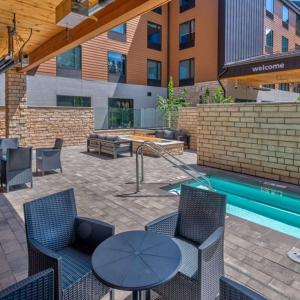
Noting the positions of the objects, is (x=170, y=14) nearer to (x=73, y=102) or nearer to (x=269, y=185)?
(x=73, y=102)

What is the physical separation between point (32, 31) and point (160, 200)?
4330mm

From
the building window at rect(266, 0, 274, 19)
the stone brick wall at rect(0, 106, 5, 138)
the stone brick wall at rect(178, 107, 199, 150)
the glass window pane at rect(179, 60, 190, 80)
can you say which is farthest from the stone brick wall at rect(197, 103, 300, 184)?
the building window at rect(266, 0, 274, 19)

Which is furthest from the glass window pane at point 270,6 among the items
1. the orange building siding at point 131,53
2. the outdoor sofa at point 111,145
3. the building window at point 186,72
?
the outdoor sofa at point 111,145

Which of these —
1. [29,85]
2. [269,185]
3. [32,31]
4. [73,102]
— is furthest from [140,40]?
[269,185]

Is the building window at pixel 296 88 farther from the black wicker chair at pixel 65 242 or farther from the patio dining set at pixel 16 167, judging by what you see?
the black wicker chair at pixel 65 242

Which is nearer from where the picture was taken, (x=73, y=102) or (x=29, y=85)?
(x=29, y=85)

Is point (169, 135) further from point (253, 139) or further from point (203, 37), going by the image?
point (203, 37)

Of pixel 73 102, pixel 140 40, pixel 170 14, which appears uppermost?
pixel 170 14

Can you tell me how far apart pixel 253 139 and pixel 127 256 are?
18.8ft

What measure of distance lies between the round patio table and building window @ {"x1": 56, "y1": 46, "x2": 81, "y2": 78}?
1448 centimetres

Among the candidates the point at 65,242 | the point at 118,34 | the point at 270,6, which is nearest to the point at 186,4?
the point at 118,34

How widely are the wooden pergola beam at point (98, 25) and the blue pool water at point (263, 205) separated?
3.41m

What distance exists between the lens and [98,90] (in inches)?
653

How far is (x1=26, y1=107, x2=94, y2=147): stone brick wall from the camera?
12016mm
